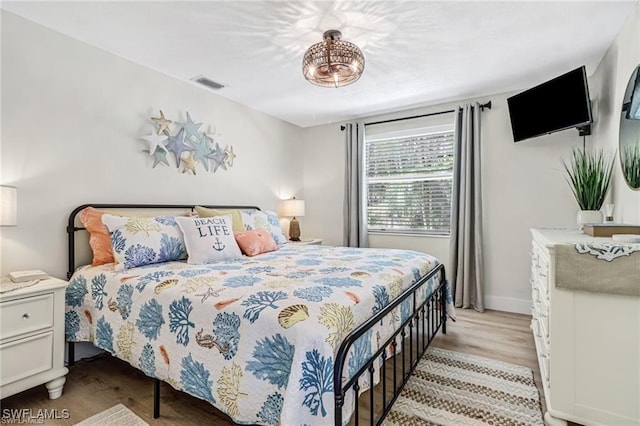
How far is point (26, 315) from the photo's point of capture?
1.79 meters

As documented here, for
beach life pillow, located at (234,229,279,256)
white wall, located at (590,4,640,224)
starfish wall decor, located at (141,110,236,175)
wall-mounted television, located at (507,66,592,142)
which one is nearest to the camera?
white wall, located at (590,4,640,224)

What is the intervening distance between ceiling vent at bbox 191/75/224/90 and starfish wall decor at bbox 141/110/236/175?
14.3 inches

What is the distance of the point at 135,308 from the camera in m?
1.80

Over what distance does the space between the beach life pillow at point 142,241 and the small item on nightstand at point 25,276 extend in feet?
1.39

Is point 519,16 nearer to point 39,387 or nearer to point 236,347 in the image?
point 236,347

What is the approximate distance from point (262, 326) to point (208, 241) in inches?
53.3

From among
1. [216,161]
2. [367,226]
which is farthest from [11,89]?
[367,226]

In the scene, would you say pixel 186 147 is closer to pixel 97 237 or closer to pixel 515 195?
pixel 97 237

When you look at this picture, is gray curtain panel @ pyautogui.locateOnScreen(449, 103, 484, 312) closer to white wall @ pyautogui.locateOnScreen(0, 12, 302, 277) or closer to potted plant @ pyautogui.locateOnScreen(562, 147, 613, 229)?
potted plant @ pyautogui.locateOnScreen(562, 147, 613, 229)

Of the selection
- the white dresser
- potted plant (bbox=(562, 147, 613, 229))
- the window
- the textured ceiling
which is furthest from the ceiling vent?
potted plant (bbox=(562, 147, 613, 229))

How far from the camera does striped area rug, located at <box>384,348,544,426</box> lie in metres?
1.73

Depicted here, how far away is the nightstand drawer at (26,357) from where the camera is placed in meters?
1.71

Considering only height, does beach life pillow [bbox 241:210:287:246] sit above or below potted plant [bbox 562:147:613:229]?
below

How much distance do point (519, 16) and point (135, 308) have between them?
307 centimetres
